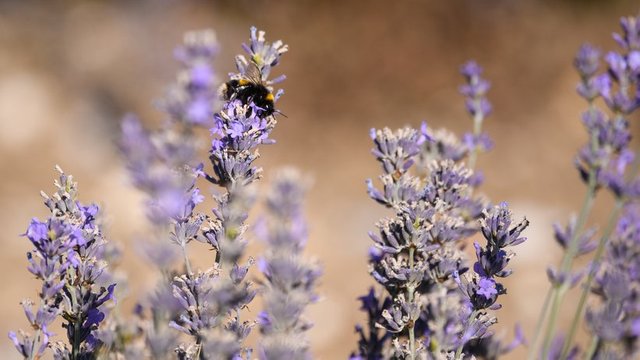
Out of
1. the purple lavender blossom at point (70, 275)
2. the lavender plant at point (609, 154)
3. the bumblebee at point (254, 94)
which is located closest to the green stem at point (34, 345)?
the purple lavender blossom at point (70, 275)

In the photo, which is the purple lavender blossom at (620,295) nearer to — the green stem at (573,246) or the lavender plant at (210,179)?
the green stem at (573,246)

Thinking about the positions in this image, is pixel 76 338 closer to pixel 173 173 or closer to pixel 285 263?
pixel 173 173

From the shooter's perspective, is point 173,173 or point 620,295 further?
point 620,295

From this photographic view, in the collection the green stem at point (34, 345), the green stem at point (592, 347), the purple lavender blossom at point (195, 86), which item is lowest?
the green stem at point (592, 347)

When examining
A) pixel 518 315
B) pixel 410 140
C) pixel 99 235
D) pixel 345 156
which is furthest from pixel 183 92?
pixel 345 156

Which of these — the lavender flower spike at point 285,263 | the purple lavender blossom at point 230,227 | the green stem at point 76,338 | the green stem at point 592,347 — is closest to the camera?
the lavender flower spike at point 285,263

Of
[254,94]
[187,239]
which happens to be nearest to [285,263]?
[187,239]

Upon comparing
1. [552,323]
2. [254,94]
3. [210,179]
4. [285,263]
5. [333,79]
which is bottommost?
[285,263]
